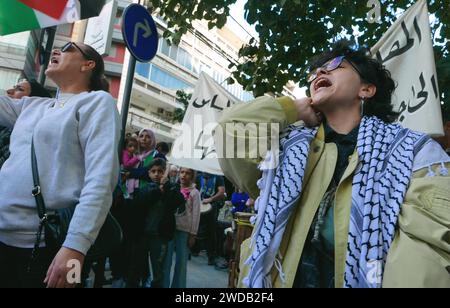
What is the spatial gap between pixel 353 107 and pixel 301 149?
0.38 meters

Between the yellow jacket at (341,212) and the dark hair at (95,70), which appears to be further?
the dark hair at (95,70)

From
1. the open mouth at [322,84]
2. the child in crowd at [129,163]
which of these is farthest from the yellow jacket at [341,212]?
the child in crowd at [129,163]

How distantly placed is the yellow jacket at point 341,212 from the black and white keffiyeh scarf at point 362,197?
3cm

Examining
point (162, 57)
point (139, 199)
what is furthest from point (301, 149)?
point (162, 57)

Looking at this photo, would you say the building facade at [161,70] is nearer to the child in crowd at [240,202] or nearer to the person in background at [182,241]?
the child in crowd at [240,202]

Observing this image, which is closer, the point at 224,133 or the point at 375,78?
the point at 224,133

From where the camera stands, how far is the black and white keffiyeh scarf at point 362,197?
1194 mm

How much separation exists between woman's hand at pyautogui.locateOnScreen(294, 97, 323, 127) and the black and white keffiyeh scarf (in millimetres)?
105

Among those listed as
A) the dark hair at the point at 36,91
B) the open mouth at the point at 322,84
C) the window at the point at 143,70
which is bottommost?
the open mouth at the point at 322,84

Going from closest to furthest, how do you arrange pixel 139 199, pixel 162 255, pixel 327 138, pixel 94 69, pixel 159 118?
pixel 327 138
pixel 94 69
pixel 139 199
pixel 162 255
pixel 159 118

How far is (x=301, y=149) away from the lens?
4.90 feet

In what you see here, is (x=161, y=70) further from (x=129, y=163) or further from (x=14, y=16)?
(x=14, y=16)

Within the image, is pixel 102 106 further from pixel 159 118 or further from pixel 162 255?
pixel 159 118

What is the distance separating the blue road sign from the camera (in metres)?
3.39
